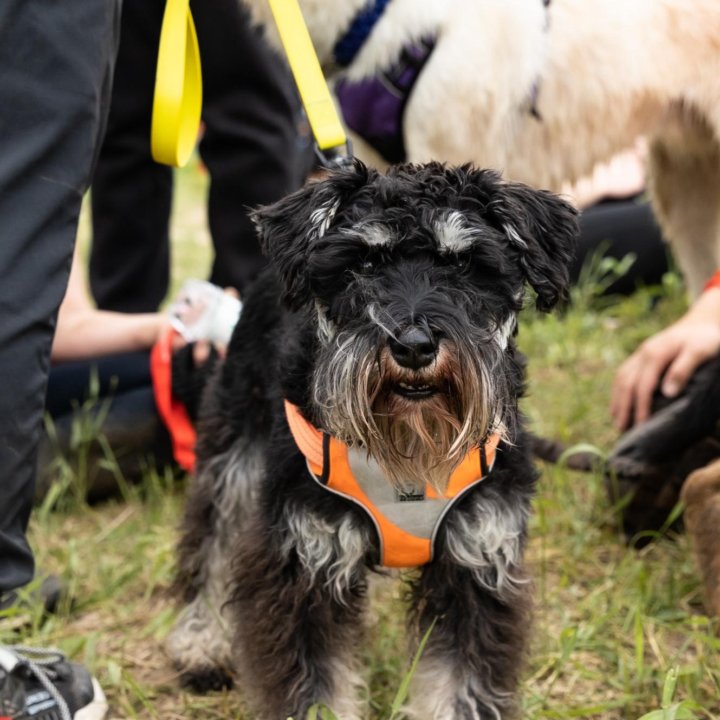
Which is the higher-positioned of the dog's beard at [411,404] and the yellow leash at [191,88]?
the yellow leash at [191,88]

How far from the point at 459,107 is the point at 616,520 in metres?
1.36

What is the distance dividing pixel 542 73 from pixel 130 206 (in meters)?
1.83

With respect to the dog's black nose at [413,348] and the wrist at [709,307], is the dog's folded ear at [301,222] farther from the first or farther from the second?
the wrist at [709,307]

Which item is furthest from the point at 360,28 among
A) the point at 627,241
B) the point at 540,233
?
the point at 627,241

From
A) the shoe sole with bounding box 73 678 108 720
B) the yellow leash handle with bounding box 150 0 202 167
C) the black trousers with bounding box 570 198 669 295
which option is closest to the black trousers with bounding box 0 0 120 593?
the yellow leash handle with bounding box 150 0 202 167

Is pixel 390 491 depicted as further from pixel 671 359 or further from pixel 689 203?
pixel 689 203

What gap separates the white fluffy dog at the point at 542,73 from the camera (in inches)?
130

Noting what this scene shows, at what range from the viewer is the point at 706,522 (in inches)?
112

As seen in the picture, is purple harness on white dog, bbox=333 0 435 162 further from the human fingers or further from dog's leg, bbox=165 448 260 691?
dog's leg, bbox=165 448 260 691

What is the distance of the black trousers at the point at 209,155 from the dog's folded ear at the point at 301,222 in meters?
1.98

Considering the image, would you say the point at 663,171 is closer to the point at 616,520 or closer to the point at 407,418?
the point at 616,520

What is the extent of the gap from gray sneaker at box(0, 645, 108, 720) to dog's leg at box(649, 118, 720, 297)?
275cm

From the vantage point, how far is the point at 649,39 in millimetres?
3568

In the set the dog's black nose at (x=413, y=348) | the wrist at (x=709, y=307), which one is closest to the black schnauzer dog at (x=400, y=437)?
the dog's black nose at (x=413, y=348)
